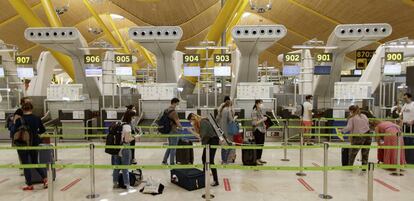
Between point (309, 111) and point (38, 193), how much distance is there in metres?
7.95

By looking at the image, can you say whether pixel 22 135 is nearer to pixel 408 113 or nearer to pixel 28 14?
pixel 408 113

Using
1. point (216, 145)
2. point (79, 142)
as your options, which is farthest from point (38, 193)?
point (79, 142)

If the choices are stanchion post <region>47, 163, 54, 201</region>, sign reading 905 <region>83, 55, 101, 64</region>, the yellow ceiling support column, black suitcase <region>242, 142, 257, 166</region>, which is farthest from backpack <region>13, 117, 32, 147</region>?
the yellow ceiling support column

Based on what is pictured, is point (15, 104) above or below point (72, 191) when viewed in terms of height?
above

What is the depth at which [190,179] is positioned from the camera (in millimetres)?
6152

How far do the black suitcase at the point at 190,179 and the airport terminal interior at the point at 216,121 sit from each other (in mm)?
20

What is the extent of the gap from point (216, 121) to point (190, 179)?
1833mm

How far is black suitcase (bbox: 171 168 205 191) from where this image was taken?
6164mm

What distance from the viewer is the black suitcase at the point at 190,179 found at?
616 cm

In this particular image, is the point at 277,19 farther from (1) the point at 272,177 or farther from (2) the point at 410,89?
(1) the point at 272,177

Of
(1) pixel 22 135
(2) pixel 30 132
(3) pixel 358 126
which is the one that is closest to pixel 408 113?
(3) pixel 358 126

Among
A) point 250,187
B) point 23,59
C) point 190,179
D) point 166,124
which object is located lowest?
point 250,187

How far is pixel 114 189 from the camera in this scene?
20.6 ft

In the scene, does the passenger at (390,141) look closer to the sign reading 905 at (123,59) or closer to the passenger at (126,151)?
the passenger at (126,151)
